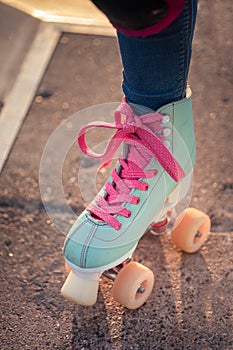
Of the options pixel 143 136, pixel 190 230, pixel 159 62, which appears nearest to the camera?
pixel 159 62

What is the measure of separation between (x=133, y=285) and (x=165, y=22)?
24.7 inches

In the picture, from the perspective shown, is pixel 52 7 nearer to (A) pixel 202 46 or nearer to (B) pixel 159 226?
(A) pixel 202 46

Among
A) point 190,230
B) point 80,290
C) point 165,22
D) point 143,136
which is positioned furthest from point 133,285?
point 165,22

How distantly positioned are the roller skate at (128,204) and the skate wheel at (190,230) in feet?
0.35

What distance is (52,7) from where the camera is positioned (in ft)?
8.61

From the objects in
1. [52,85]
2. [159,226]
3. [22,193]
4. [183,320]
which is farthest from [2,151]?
[183,320]

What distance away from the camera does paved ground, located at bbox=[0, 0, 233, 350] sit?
4.64 feet

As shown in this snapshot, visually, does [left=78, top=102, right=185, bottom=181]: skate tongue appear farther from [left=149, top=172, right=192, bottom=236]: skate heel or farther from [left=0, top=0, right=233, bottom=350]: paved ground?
[left=0, top=0, right=233, bottom=350]: paved ground

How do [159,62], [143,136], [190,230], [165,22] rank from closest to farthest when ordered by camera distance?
1. [165,22]
2. [159,62]
3. [143,136]
4. [190,230]

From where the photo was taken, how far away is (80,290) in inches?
55.0

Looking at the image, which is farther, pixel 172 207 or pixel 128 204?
pixel 172 207

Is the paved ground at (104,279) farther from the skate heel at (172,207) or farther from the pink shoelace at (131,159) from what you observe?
the pink shoelace at (131,159)

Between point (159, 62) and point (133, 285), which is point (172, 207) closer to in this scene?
point (133, 285)

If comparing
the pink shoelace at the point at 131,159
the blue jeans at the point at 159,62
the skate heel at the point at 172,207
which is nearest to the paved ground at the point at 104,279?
the skate heel at the point at 172,207
